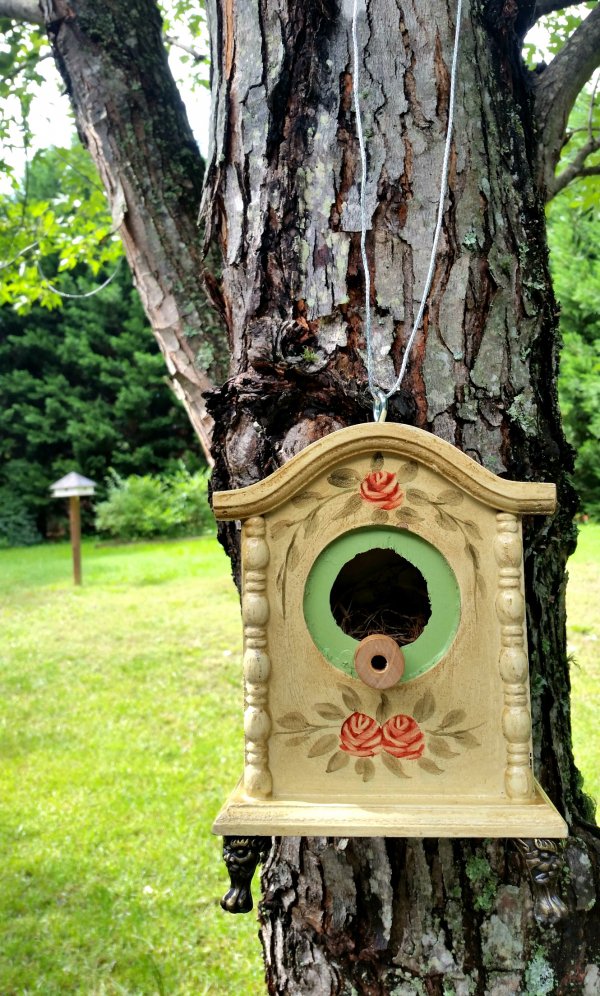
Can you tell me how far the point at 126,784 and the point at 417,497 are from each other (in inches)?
129

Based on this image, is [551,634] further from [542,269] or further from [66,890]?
[66,890]

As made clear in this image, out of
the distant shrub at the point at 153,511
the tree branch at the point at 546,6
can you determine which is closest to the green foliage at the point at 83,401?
the distant shrub at the point at 153,511

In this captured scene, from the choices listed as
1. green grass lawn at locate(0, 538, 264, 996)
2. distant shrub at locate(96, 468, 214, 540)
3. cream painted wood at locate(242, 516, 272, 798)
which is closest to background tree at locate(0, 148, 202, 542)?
distant shrub at locate(96, 468, 214, 540)

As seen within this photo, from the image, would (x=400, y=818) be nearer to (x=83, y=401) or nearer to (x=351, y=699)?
(x=351, y=699)

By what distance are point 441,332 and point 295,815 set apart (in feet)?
3.04

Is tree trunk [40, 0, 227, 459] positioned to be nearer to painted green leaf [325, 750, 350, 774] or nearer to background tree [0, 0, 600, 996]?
background tree [0, 0, 600, 996]

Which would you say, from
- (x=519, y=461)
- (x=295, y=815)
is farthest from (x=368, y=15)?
(x=295, y=815)

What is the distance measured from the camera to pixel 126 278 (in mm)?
16609

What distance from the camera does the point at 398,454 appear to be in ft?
4.42

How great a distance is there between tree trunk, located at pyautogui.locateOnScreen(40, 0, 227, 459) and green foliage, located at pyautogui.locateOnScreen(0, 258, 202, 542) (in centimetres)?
1328

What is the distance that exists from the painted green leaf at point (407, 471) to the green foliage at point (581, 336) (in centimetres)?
1007

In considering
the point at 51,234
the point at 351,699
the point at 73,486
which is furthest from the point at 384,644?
the point at 73,486

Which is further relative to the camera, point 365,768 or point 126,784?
point 126,784

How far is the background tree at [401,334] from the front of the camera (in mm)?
1583
